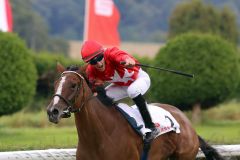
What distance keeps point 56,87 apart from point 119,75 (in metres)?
1.02

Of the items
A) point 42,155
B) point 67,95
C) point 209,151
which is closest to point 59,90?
point 67,95

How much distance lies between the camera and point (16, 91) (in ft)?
54.6

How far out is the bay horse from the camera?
6.26 meters

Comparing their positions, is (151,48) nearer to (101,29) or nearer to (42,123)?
(101,29)

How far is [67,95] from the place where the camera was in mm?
6277

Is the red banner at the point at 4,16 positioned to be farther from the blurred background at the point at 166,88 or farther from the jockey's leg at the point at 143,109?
the jockey's leg at the point at 143,109

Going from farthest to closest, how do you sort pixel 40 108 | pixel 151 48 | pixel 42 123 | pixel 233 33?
1. pixel 151 48
2. pixel 233 33
3. pixel 40 108
4. pixel 42 123

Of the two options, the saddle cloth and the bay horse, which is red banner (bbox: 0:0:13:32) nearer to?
the saddle cloth

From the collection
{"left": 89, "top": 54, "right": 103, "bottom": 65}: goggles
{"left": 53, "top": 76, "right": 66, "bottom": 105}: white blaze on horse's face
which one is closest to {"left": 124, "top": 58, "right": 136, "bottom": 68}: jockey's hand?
{"left": 89, "top": 54, "right": 103, "bottom": 65}: goggles

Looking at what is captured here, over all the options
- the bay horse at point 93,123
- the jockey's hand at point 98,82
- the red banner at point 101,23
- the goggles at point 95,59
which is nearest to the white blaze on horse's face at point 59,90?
the bay horse at point 93,123

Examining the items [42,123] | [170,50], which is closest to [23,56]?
[42,123]

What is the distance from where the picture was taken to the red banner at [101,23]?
25.4 meters

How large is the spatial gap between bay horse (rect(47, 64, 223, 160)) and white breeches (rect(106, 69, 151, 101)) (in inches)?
9.8

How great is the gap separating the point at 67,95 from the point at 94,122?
58 cm
